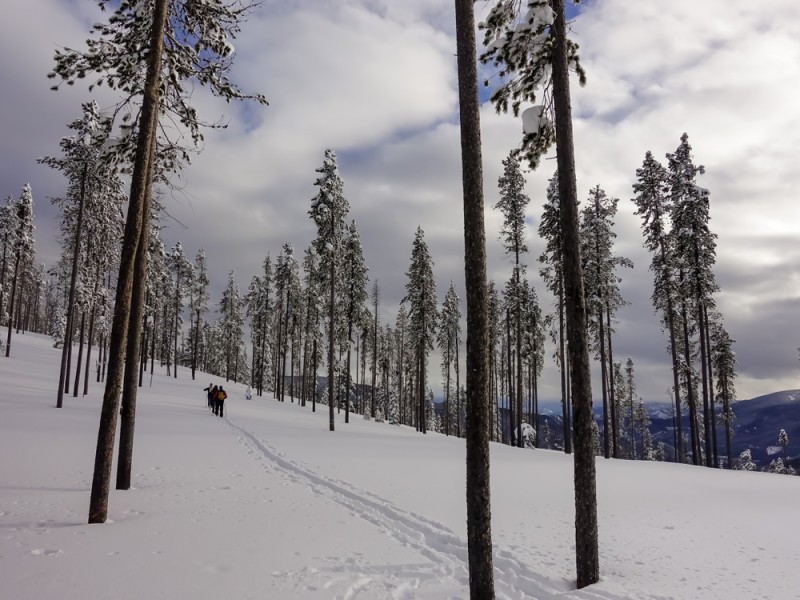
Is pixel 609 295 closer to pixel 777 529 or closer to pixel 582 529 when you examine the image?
pixel 777 529

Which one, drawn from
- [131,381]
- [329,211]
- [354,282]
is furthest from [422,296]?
[131,381]

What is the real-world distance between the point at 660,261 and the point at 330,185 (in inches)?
886

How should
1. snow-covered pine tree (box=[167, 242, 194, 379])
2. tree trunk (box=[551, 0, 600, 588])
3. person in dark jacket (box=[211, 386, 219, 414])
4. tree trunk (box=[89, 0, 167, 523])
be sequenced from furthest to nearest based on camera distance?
snow-covered pine tree (box=[167, 242, 194, 379]), person in dark jacket (box=[211, 386, 219, 414]), tree trunk (box=[89, 0, 167, 523]), tree trunk (box=[551, 0, 600, 588])

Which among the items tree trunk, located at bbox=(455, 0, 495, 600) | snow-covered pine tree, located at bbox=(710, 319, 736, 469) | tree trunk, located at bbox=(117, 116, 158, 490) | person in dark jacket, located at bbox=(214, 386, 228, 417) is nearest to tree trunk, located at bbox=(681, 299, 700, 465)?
snow-covered pine tree, located at bbox=(710, 319, 736, 469)

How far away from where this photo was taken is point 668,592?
255 inches

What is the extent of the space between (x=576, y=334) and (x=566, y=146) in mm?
3199

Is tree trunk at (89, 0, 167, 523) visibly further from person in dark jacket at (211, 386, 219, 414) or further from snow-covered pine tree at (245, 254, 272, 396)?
snow-covered pine tree at (245, 254, 272, 396)

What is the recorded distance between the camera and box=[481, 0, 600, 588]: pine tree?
23.6 feet

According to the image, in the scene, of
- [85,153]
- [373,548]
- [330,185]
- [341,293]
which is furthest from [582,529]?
[341,293]

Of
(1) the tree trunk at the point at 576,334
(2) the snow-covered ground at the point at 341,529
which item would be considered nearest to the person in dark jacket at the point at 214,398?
(2) the snow-covered ground at the point at 341,529

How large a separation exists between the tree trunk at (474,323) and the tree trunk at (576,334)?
213cm

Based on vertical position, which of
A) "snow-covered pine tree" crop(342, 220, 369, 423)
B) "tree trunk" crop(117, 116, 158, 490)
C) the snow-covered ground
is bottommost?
the snow-covered ground

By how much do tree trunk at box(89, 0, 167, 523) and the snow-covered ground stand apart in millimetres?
816

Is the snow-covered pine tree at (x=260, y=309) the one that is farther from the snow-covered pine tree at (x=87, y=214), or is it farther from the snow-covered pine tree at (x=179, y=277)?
the snow-covered pine tree at (x=87, y=214)
